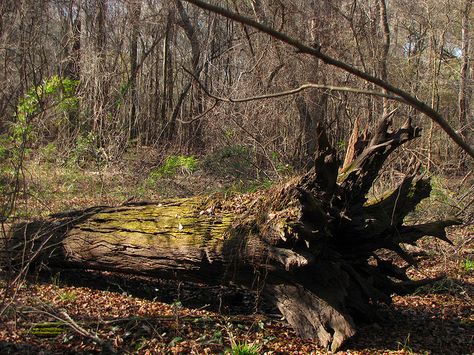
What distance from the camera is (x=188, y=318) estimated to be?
4703 millimetres

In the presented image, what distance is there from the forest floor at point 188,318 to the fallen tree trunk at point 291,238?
27cm

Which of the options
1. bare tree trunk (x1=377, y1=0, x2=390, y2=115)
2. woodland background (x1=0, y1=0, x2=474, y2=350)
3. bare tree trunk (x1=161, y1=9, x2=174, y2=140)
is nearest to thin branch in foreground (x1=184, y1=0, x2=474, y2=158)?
woodland background (x1=0, y1=0, x2=474, y2=350)

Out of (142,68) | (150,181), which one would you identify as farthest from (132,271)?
(142,68)

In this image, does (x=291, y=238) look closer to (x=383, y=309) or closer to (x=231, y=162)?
(x=383, y=309)

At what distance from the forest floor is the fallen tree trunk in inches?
10.8

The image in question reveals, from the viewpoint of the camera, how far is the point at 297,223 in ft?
14.1

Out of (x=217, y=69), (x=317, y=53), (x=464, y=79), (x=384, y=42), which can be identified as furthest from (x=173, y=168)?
(x=464, y=79)

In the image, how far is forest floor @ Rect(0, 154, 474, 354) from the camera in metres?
4.17

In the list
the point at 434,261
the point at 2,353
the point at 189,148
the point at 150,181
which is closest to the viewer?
the point at 2,353

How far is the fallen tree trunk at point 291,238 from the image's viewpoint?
4.46 meters

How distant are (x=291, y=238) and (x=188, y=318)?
1.24 meters

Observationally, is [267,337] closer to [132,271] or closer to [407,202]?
[132,271]

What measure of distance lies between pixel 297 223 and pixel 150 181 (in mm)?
6967

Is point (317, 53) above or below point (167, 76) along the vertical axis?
below
